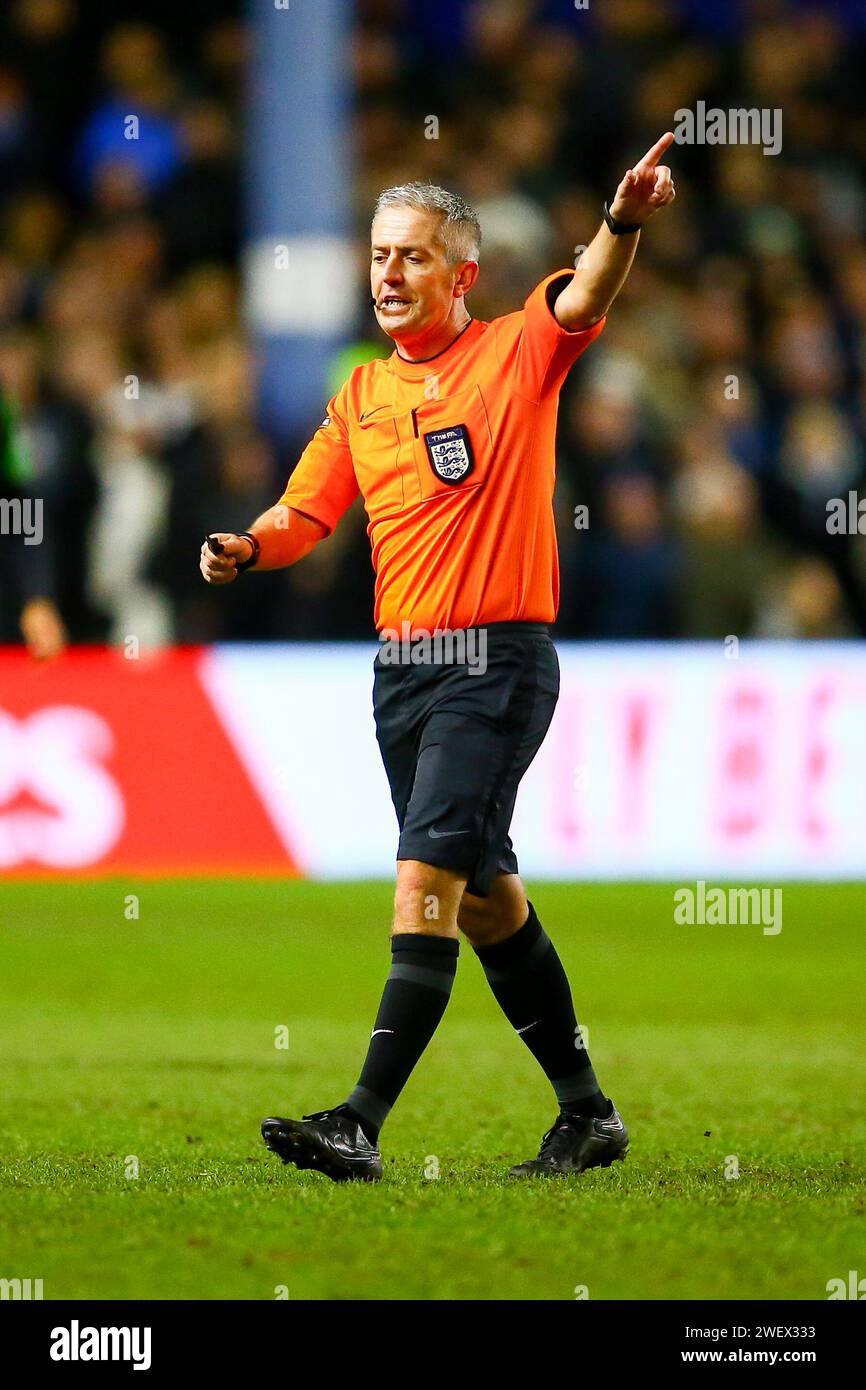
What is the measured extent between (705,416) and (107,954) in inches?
251

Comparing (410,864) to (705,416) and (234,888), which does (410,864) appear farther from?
(705,416)

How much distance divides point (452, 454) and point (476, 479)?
0.28 feet

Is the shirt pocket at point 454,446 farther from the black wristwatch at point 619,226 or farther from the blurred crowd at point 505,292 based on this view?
the blurred crowd at point 505,292

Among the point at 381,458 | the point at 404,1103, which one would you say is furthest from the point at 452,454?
the point at 404,1103

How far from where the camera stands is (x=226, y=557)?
569cm

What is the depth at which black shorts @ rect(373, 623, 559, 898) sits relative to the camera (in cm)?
545

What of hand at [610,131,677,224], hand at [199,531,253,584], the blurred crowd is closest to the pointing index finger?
hand at [610,131,677,224]

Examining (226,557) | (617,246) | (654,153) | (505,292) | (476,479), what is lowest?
(226,557)

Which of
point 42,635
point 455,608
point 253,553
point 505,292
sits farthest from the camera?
point 505,292

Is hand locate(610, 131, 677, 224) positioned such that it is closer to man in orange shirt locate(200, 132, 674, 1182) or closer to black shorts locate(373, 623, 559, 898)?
man in orange shirt locate(200, 132, 674, 1182)

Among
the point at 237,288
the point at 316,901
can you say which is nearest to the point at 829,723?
the point at 316,901

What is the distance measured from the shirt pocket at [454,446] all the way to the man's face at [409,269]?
0.74 ft

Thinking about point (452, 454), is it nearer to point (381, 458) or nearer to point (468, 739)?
point (381, 458)

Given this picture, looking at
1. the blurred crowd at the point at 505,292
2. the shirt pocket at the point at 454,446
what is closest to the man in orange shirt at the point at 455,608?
the shirt pocket at the point at 454,446
